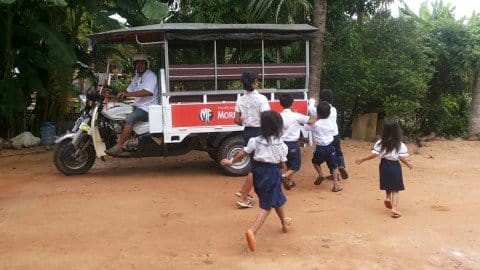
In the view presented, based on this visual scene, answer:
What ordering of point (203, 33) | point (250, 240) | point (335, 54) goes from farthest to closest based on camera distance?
point (335, 54) < point (203, 33) < point (250, 240)

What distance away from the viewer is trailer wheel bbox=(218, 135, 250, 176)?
742cm

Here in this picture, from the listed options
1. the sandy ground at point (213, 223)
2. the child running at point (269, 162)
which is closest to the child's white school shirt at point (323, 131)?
the sandy ground at point (213, 223)

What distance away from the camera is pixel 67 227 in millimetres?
5105

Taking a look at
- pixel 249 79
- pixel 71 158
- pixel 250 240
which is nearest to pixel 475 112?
pixel 249 79

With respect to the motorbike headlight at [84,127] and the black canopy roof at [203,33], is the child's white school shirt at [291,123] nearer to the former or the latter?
the black canopy roof at [203,33]

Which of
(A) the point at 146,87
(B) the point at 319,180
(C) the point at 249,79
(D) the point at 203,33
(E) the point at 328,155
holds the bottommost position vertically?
(B) the point at 319,180

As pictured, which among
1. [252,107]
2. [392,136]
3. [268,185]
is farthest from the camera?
[252,107]

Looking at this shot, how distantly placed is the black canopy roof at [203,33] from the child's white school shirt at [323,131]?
1497 millimetres

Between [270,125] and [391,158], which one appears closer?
[270,125]

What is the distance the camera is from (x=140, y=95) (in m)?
7.21

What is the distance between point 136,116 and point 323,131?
8.58 ft

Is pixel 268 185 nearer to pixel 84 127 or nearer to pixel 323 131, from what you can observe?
pixel 323 131

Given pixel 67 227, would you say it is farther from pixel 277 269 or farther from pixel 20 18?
pixel 20 18

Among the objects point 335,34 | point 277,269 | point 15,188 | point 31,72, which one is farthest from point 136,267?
point 335,34
